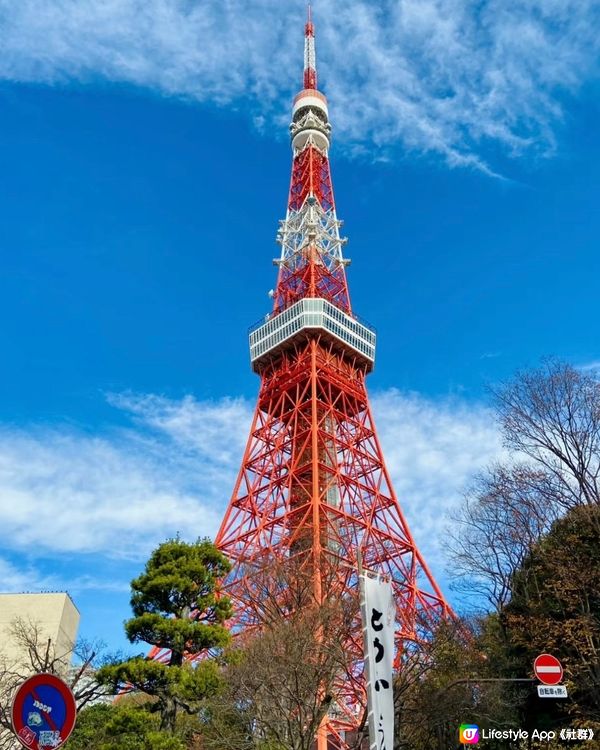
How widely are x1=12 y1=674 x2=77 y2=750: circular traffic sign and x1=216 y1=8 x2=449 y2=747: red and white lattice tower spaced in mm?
14398

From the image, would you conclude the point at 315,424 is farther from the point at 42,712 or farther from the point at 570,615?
the point at 42,712

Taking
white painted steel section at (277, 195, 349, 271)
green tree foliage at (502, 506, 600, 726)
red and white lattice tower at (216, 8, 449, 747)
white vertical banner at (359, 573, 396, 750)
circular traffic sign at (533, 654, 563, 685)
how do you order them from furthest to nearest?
1. white painted steel section at (277, 195, 349, 271)
2. red and white lattice tower at (216, 8, 449, 747)
3. green tree foliage at (502, 506, 600, 726)
4. circular traffic sign at (533, 654, 563, 685)
5. white vertical banner at (359, 573, 396, 750)

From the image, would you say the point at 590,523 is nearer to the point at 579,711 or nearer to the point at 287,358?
the point at 579,711

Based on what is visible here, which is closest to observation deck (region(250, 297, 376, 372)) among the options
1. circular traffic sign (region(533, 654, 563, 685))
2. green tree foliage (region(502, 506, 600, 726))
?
green tree foliage (region(502, 506, 600, 726))

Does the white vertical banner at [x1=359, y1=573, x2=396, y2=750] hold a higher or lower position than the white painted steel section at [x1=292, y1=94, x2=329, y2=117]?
lower

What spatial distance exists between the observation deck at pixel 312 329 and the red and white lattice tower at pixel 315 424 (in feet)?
0.16

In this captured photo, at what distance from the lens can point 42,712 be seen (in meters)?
3.24

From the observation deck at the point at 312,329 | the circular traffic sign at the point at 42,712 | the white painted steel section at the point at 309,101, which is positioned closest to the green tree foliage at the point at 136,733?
the circular traffic sign at the point at 42,712

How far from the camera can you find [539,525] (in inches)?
483

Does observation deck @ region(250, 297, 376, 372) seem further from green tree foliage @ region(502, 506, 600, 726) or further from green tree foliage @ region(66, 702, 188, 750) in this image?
green tree foliage @ region(66, 702, 188, 750)

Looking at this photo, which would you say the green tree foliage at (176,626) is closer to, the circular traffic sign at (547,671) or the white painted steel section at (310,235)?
the circular traffic sign at (547,671)

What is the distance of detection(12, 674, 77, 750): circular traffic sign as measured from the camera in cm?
316

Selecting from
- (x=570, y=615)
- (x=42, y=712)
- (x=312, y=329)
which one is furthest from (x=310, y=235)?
(x=42, y=712)

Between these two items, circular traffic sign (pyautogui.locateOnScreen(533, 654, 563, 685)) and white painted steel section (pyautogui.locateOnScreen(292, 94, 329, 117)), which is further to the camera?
white painted steel section (pyautogui.locateOnScreen(292, 94, 329, 117))
